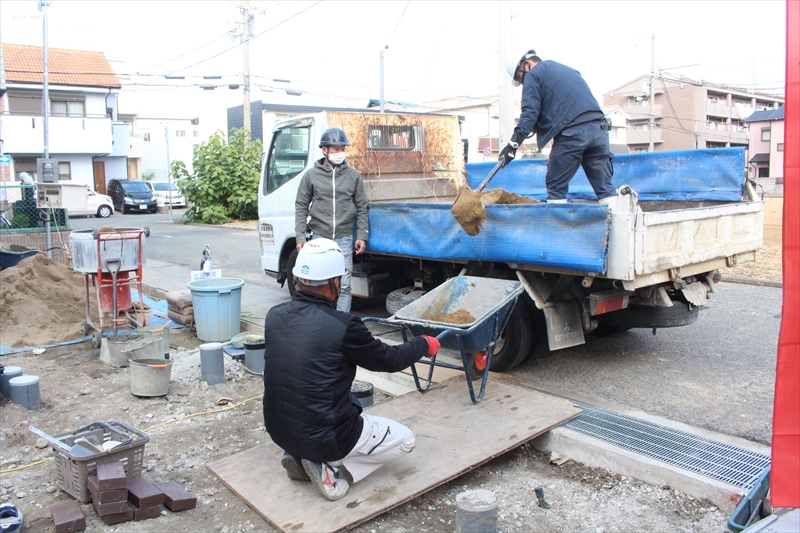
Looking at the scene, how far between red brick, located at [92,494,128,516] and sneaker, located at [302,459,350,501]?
1.01 m

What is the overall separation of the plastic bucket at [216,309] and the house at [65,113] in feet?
101

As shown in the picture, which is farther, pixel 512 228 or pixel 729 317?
pixel 729 317

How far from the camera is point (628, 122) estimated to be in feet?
195

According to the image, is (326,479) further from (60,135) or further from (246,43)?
(60,135)

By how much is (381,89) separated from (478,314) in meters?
16.7

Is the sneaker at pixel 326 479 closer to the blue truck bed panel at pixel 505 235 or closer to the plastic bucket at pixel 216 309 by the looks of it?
the blue truck bed panel at pixel 505 235

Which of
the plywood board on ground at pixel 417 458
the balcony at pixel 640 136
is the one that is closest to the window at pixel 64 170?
the plywood board on ground at pixel 417 458

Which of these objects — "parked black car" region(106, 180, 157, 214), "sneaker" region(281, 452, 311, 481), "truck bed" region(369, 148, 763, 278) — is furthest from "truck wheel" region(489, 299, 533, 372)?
"parked black car" region(106, 180, 157, 214)

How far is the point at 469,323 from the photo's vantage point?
461cm

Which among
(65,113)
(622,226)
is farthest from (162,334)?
(65,113)

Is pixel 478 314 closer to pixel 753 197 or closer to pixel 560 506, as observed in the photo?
pixel 560 506

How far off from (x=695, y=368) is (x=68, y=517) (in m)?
5.02

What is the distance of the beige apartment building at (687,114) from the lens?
56.0m

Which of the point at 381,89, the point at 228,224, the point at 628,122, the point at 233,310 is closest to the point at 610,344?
the point at 233,310
